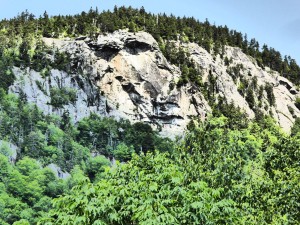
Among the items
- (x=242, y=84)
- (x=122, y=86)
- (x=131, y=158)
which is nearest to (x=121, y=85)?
(x=122, y=86)

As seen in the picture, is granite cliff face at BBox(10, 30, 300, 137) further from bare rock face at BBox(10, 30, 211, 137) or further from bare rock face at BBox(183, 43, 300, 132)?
bare rock face at BBox(183, 43, 300, 132)

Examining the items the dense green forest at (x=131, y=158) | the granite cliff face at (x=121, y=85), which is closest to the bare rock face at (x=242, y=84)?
the granite cliff face at (x=121, y=85)

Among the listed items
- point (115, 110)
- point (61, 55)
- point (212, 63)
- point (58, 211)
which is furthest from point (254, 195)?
point (212, 63)

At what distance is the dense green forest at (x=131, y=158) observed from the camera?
15211 millimetres

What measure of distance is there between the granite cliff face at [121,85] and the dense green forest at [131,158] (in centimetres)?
353

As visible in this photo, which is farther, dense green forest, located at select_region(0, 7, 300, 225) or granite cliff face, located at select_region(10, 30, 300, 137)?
granite cliff face, located at select_region(10, 30, 300, 137)

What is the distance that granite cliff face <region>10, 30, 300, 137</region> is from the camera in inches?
6265

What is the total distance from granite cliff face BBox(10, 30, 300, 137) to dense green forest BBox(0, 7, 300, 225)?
3.53 meters

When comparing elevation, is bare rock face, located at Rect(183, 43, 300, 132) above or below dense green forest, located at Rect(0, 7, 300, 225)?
above

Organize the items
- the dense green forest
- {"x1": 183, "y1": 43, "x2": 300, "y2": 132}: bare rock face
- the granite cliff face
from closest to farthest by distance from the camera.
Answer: the dense green forest, the granite cliff face, {"x1": 183, "y1": 43, "x2": 300, "y2": 132}: bare rock face

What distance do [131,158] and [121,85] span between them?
448 feet

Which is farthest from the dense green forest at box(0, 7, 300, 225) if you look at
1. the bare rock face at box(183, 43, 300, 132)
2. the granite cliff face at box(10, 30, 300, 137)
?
the bare rock face at box(183, 43, 300, 132)

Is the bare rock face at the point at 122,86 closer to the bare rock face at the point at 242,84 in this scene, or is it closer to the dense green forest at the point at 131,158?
the dense green forest at the point at 131,158

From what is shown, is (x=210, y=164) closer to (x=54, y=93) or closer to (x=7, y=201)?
(x=7, y=201)
